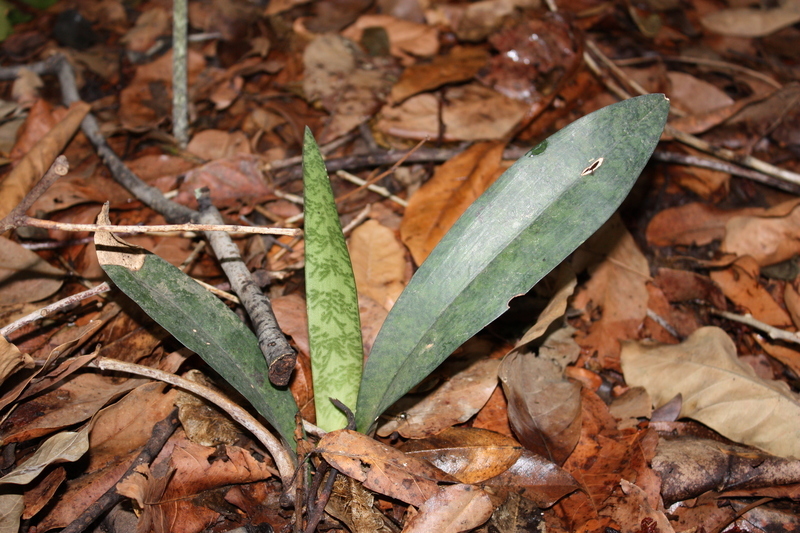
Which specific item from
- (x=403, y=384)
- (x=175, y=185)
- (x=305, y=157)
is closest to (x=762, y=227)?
(x=403, y=384)

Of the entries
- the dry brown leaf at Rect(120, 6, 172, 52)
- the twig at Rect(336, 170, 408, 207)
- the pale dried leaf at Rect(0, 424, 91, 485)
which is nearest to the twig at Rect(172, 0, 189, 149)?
the twig at Rect(336, 170, 408, 207)

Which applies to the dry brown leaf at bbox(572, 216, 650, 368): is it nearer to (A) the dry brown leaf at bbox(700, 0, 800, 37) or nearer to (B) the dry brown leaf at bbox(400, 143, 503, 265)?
(B) the dry brown leaf at bbox(400, 143, 503, 265)

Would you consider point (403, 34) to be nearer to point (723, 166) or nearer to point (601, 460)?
point (723, 166)

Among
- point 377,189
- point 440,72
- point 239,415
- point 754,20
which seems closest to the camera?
point 239,415

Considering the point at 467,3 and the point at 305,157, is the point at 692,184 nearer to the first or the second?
the point at 467,3

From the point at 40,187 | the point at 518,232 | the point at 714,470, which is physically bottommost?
the point at 714,470

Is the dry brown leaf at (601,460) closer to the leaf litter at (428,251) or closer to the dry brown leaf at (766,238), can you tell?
the leaf litter at (428,251)

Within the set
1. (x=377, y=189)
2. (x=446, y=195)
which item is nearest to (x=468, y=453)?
(x=446, y=195)
